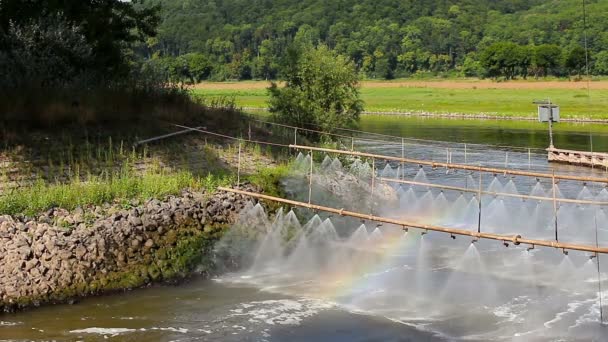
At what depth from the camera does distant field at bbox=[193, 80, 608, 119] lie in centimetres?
9350

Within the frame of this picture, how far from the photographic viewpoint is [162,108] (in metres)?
26.8

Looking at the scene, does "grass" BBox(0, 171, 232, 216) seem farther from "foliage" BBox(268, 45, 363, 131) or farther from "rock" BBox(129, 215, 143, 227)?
"foliage" BBox(268, 45, 363, 131)

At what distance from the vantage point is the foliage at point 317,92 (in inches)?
1406

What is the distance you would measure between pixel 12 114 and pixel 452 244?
1538 centimetres

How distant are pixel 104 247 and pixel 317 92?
20835mm

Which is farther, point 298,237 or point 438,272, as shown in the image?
point 298,237

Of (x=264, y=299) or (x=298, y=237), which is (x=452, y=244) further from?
(x=264, y=299)

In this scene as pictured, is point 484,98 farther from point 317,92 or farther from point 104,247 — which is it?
point 104,247

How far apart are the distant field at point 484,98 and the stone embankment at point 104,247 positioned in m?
67.6

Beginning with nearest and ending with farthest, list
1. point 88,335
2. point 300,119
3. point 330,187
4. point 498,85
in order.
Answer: point 88,335
point 330,187
point 300,119
point 498,85

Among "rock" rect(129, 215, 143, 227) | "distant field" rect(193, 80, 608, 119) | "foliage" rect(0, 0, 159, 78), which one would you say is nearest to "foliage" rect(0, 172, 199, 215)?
"rock" rect(129, 215, 143, 227)

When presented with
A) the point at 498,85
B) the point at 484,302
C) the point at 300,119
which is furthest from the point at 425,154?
the point at 498,85

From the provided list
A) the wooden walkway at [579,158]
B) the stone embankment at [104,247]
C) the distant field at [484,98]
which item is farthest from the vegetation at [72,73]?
the distant field at [484,98]

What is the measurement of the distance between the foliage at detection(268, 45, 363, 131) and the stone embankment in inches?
629
